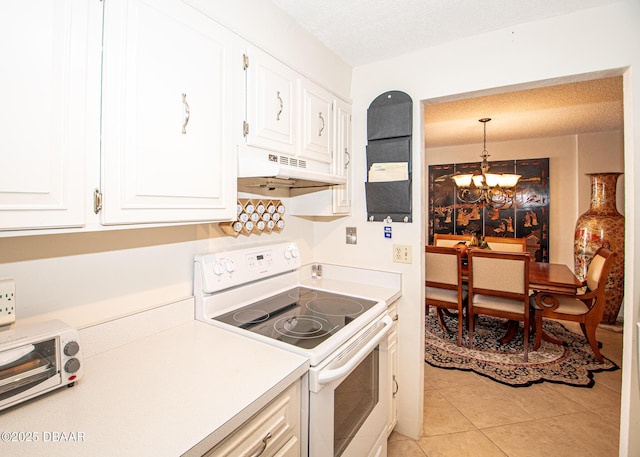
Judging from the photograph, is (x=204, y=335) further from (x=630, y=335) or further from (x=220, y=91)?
(x=630, y=335)

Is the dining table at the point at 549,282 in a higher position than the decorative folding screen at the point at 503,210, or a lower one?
lower

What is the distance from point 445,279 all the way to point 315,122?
2232mm

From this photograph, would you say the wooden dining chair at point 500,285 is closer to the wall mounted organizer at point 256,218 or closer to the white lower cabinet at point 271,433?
the wall mounted organizer at point 256,218

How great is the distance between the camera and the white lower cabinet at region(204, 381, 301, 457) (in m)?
0.81

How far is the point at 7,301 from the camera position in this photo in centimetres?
90

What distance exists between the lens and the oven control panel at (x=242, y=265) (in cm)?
139

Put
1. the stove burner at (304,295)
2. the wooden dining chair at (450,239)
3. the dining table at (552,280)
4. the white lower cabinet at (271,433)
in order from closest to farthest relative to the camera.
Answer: the white lower cabinet at (271,433)
the stove burner at (304,295)
the dining table at (552,280)
the wooden dining chair at (450,239)

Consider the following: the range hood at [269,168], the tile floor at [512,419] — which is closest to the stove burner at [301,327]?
the range hood at [269,168]

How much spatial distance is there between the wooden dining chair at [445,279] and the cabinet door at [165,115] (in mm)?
2453

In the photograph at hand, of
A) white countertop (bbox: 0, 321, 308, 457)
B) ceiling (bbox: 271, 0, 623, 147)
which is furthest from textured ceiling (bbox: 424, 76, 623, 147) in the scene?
white countertop (bbox: 0, 321, 308, 457)

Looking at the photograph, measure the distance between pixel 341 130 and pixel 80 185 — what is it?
1.42 metres

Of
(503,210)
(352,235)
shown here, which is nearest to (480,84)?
(352,235)

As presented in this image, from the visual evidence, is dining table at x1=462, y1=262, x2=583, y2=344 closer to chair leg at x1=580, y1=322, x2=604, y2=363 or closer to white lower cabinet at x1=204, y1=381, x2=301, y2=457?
chair leg at x1=580, y1=322, x2=604, y2=363

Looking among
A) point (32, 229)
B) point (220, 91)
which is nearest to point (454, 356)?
point (220, 91)
